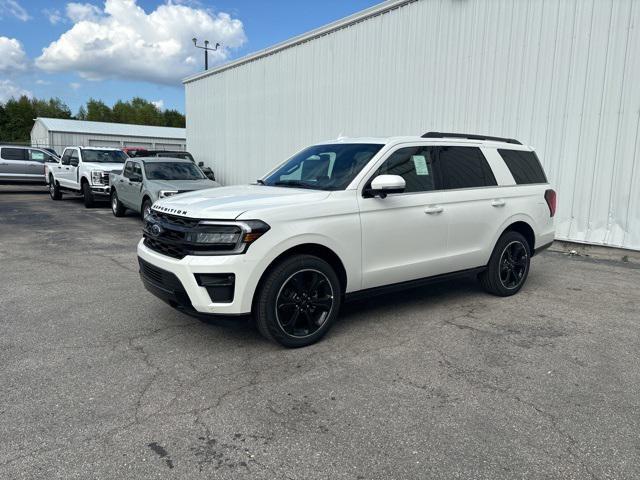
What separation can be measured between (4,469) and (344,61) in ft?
42.1

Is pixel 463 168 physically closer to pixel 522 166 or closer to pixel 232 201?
pixel 522 166

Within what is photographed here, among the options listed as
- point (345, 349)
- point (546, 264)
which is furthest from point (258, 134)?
point (345, 349)

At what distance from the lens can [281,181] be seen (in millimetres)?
5488

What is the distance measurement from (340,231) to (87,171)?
13569 mm

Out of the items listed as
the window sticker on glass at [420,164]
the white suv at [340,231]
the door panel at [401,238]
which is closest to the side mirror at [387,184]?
the white suv at [340,231]

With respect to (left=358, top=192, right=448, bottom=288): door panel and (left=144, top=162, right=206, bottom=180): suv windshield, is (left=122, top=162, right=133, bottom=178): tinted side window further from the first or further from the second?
(left=358, top=192, right=448, bottom=288): door panel

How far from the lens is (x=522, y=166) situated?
21.3 ft

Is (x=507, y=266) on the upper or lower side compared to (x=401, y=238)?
lower

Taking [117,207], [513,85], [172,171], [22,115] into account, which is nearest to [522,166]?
[513,85]

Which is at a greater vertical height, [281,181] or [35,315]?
[281,181]

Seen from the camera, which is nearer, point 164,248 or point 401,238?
point 164,248

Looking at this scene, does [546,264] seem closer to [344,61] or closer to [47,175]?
[344,61]

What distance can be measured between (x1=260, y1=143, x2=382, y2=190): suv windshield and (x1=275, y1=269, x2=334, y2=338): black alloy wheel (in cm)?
94

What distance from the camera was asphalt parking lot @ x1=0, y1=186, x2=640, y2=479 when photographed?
9.38ft
